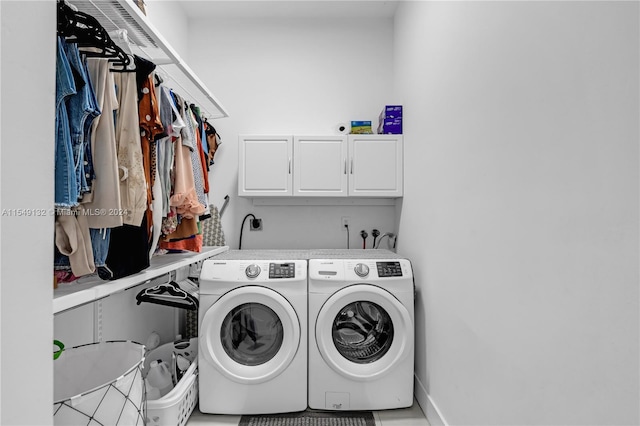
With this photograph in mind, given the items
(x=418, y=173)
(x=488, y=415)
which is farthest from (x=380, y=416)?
(x=418, y=173)

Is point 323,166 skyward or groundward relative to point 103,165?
skyward


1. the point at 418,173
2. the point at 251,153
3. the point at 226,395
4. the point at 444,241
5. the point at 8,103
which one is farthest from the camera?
the point at 251,153

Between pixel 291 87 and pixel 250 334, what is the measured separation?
202 centimetres

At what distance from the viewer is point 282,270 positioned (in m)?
2.01

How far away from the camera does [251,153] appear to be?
253 cm

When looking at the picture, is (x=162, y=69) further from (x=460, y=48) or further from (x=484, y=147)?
(x=484, y=147)

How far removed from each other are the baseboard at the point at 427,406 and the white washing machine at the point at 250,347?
0.72m

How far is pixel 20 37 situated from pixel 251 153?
190 cm

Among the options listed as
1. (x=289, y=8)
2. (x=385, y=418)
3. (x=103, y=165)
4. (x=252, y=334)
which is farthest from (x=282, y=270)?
(x=289, y=8)

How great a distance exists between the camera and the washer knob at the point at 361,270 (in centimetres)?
201

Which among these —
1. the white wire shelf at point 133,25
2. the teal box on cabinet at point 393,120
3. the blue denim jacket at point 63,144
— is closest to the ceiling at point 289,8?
the teal box on cabinet at point 393,120

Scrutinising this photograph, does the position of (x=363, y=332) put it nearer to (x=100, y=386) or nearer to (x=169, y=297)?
(x=169, y=297)

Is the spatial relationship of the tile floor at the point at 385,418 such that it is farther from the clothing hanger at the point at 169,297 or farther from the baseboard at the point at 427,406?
the clothing hanger at the point at 169,297

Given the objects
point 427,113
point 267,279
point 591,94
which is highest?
point 427,113
